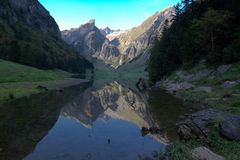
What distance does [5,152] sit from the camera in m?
18.2

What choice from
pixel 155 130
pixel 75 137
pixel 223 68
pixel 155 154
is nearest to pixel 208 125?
pixel 155 154

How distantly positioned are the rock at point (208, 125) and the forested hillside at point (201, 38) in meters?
40.1

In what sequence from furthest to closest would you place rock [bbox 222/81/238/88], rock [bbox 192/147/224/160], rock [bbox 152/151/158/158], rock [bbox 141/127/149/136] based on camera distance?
rock [bbox 222/81/238/88]
rock [bbox 141/127/149/136]
rock [bbox 152/151/158/158]
rock [bbox 192/147/224/160]

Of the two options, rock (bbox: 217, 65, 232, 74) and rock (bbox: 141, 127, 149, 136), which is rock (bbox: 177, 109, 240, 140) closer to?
rock (bbox: 141, 127, 149, 136)

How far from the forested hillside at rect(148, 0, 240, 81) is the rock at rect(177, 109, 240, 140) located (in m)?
40.1

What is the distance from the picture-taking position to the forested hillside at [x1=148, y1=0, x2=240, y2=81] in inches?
2445

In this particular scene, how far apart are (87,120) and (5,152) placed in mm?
17218

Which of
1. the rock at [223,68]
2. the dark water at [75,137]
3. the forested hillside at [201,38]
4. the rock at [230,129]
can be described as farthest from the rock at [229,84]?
the rock at [230,129]

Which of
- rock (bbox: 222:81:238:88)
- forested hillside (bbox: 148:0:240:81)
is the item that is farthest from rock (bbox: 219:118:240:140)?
forested hillside (bbox: 148:0:240:81)

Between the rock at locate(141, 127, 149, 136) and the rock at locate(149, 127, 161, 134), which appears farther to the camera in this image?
the rock at locate(141, 127, 149, 136)

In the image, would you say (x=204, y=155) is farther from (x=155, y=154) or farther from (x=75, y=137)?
(x=75, y=137)

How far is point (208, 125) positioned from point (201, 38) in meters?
56.0

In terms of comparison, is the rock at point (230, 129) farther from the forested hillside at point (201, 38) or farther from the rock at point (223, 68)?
the forested hillside at point (201, 38)

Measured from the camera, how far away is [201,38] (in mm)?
70438
